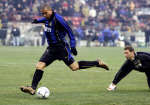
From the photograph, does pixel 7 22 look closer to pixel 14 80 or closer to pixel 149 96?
pixel 14 80

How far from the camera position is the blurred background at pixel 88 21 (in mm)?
43719

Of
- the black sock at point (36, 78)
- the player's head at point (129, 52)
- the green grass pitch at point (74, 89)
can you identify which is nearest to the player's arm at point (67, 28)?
the black sock at point (36, 78)

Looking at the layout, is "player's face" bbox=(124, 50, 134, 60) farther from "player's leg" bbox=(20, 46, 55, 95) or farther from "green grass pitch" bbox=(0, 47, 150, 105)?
"player's leg" bbox=(20, 46, 55, 95)

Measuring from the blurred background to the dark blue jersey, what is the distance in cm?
3093

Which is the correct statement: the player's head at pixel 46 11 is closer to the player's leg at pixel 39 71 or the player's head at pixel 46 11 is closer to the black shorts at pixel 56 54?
the black shorts at pixel 56 54

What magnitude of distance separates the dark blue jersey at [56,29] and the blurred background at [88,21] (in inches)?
1218

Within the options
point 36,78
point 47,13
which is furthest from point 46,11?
point 36,78

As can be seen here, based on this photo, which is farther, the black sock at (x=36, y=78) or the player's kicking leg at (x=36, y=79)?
the black sock at (x=36, y=78)

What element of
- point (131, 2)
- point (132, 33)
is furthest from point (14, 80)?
point (131, 2)

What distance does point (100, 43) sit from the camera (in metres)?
46.2

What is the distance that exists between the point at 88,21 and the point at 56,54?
3690 cm

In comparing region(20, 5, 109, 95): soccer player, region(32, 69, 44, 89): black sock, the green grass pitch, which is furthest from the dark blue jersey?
the green grass pitch

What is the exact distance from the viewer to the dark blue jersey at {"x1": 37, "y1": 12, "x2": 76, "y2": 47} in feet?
35.6

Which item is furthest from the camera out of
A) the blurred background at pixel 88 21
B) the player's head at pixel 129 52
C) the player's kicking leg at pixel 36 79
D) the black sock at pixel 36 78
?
the blurred background at pixel 88 21
